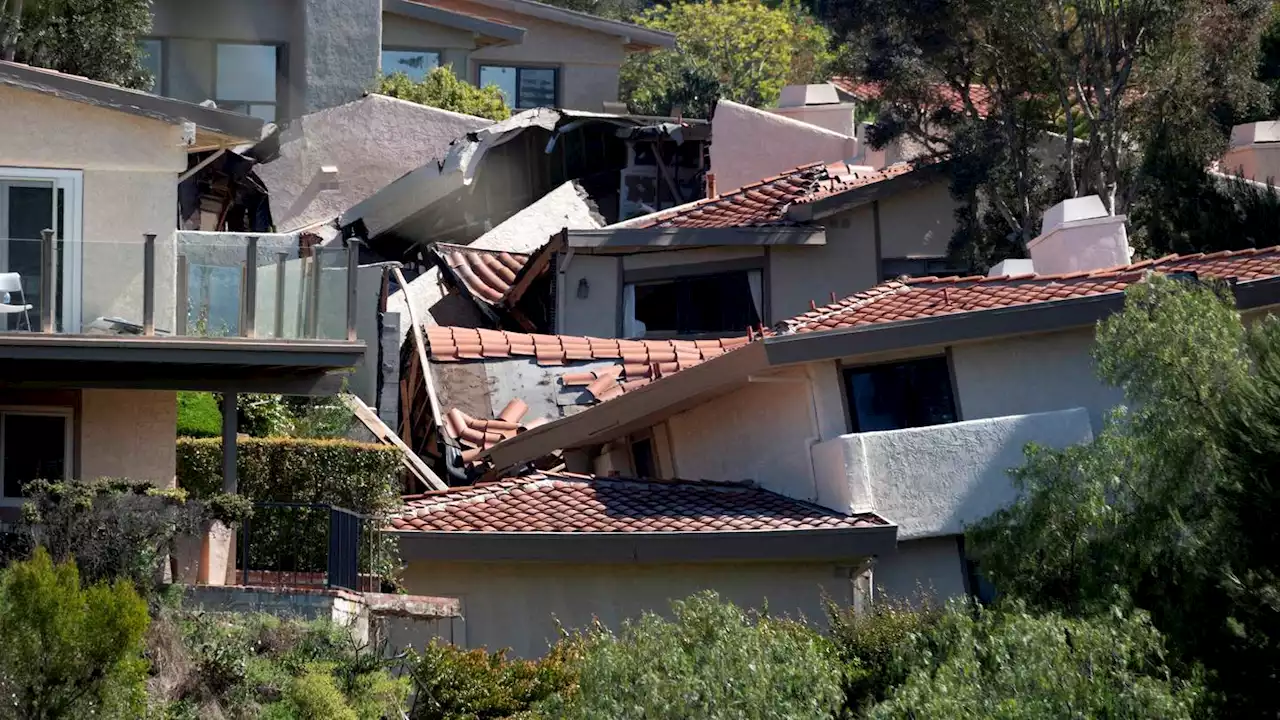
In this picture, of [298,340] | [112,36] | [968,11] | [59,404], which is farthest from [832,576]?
[112,36]

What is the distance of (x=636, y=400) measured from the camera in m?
23.1

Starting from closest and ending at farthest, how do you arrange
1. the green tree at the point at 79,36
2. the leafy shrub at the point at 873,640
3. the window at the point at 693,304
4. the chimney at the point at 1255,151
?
1. the leafy shrub at the point at 873,640
2. the green tree at the point at 79,36
3. the window at the point at 693,304
4. the chimney at the point at 1255,151

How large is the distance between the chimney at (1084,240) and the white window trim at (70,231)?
11.8m

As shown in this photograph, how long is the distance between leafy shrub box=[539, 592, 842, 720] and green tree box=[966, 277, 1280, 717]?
2067 millimetres

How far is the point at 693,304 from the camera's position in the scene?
3064 centimetres

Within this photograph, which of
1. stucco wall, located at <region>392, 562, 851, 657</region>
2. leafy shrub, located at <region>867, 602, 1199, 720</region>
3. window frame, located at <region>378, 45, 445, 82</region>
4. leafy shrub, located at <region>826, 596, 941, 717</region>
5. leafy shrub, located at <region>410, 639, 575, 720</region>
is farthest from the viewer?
window frame, located at <region>378, 45, 445, 82</region>

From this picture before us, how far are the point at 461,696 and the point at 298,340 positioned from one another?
3884 mm

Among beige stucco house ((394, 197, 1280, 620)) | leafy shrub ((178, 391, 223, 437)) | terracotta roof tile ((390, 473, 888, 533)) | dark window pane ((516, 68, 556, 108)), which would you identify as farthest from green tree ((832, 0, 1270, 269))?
dark window pane ((516, 68, 556, 108))

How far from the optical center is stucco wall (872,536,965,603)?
21406 mm

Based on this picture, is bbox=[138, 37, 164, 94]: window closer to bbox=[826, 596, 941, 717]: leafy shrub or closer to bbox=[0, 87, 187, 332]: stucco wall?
bbox=[0, 87, 187, 332]: stucco wall

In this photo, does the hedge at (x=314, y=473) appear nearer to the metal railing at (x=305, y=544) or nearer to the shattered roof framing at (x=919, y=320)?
the metal railing at (x=305, y=544)

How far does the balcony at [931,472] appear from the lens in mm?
21281

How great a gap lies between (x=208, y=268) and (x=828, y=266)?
12.6 m

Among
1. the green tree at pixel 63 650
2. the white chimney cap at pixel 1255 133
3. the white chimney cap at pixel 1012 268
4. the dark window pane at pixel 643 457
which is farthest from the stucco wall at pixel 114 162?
the white chimney cap at pixel 1255 133
